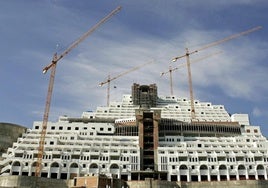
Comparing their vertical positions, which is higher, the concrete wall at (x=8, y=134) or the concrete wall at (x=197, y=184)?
the concrete wall at (x=8, y=134)

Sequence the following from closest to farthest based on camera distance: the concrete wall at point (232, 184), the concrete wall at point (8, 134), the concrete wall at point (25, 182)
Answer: the concrete wall at point (25, 182), the concrete wall at point (232, 184), the concrete wall at point (8, 134)

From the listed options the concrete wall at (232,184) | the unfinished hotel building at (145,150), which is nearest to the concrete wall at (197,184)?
the concrete wall at (232,184)

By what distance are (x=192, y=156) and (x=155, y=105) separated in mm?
55990

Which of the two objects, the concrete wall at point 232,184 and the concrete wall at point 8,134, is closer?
the concrete wall at point 232,184

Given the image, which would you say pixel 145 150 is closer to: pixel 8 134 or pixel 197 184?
pixel 197 184

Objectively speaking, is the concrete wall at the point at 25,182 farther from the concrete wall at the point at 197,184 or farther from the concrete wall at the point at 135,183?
the concrete wall at the point at 197,184

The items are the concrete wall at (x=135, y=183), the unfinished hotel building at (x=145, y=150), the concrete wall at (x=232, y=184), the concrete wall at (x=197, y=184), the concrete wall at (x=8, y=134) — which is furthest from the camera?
the concrete wall at (x=8, y=134)

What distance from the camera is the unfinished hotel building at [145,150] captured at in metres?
112

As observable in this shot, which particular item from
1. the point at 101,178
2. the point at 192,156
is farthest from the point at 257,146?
the point at 101,178

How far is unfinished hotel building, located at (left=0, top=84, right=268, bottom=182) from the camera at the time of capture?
369 feet

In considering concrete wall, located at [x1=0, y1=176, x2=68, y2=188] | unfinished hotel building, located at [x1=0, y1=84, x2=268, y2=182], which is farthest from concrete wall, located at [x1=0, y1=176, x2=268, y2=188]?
unfinished hotel building, located at [x1=0, y1=84, x2=268, y2=182]

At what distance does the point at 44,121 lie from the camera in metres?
131

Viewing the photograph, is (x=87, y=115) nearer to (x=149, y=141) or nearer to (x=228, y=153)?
(x=149, y=141)

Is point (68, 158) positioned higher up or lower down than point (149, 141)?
lower down
